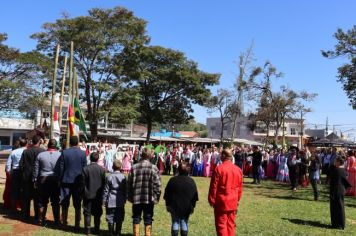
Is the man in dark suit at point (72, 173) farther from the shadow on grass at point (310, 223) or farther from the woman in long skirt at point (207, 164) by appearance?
the woman in long skirt at point (207, 164)

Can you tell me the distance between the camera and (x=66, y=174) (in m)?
9.05

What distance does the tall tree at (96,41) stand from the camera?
125 feet

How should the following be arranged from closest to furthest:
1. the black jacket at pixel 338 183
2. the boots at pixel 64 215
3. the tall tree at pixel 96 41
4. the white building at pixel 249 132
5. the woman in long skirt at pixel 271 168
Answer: the boots at pixel 64 215 < the black jacket at pixel 338 183 < the woman in long skirt at pixel 271 168 < the tall tree at pixel 96 41 < the white building at pixel 249 132

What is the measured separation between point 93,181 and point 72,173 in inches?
27.7

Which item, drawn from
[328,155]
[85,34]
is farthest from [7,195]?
[85,34]

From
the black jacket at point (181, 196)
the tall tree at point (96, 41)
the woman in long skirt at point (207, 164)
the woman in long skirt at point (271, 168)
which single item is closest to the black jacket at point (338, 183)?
the black jacket at point (181, 196)

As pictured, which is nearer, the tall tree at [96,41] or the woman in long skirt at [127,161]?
the woman in long skirt at [127,161]

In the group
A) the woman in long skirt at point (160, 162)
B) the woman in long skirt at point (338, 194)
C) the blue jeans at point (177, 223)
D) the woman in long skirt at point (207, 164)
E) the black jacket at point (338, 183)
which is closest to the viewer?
the blue jeans at point (177, 223)

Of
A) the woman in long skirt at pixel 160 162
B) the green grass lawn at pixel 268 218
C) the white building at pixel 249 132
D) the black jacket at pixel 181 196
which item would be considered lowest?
the green grass lawn at pixel 268 218

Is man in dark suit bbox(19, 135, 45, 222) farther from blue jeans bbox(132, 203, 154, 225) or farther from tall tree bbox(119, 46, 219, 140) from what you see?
tall tree bbox(119, 46, 219, 140)

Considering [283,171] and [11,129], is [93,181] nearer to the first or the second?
[283,171]

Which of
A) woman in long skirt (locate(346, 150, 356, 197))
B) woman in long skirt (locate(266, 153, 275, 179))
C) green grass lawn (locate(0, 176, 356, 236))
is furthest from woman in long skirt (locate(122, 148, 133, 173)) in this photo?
woman in long skirt (locate(346, 150, 356, 197))

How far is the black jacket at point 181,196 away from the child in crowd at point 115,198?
1.14 m

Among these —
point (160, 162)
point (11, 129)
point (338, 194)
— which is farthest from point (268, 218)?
point (11, 129)
